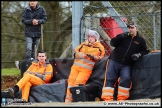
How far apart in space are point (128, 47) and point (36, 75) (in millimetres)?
2255

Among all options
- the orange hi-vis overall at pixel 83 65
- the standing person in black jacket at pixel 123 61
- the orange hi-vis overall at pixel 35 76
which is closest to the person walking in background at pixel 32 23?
the orange hi-vis overall at pixel 35 76

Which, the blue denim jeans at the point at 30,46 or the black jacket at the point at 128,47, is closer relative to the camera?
the black jacket at the point at 128,47

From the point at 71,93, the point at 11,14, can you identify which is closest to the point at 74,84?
the point at 71,93

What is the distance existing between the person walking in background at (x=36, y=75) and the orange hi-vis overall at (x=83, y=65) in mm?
735

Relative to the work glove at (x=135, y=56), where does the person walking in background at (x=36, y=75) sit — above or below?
below

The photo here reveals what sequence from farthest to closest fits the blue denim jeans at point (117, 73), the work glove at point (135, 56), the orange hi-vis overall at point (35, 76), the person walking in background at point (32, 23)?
the person walking in background at point (32, 23), the orange hi-vis overall at point (35, 76), the blue denim jeans at point (117, 73), the work glove at point (135, 56)

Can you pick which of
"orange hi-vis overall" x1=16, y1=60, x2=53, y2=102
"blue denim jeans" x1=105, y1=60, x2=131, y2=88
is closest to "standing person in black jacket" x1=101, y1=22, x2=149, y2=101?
"blue denim jeans" x1=105, y1=60, x2=131, y2=88

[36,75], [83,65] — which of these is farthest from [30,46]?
[83,65]

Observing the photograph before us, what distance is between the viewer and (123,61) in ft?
30.0

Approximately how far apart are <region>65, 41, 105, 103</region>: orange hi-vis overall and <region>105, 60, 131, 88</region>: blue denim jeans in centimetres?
62

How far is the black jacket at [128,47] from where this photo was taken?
9.15 meters

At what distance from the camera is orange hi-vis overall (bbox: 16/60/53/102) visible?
397 inches

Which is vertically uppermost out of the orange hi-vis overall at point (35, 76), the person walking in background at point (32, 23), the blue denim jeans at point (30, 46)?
the person walking in background at point (32, 23)

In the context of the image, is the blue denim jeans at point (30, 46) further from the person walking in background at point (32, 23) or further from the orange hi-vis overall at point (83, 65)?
the orange hi-vis overall at point (83, 65)
